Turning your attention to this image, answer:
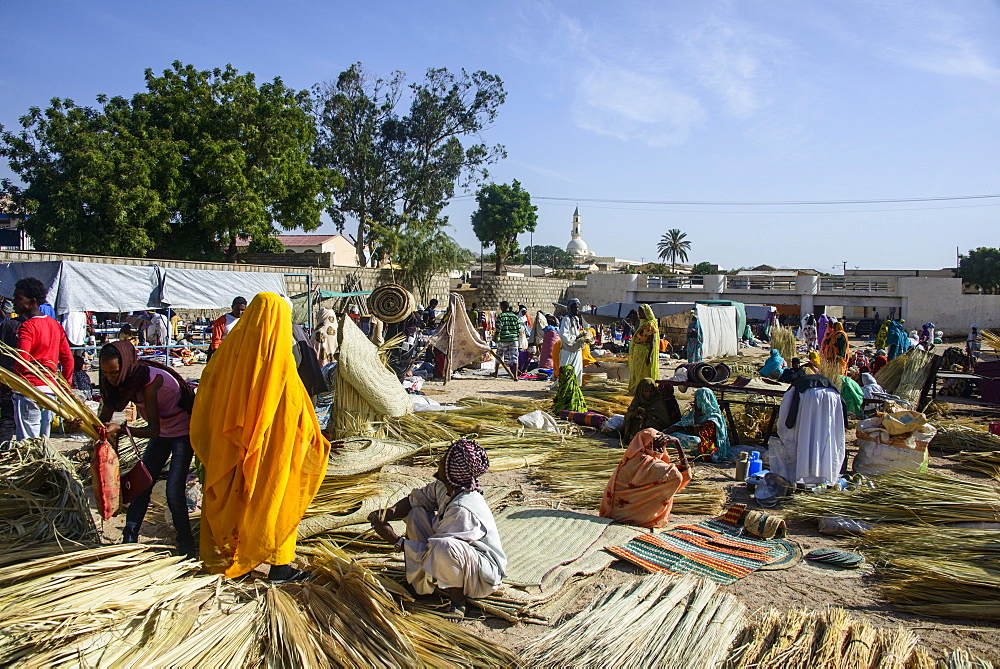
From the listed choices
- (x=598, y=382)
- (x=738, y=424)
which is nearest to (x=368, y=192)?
(x=598, y=382)

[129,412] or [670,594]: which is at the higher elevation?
[129,412]

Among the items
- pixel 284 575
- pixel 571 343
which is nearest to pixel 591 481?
pixel 284 575

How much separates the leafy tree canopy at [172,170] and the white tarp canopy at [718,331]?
41.5 feet

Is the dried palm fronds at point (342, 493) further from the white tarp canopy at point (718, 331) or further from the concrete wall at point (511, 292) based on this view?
the concrete wall at point (511, 292)

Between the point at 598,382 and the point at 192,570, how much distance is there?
8352 millimetres

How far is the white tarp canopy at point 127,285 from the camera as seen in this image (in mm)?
8789

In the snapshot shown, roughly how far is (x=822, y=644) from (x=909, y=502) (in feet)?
7.30

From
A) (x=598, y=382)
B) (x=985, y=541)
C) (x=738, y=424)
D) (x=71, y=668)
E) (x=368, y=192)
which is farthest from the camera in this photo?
→ (x=368, y=192)

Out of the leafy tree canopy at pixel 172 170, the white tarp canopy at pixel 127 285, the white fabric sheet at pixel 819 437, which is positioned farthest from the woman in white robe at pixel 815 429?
the leafy tree canopy at pixel 172 170

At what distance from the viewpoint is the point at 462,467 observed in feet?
10.0

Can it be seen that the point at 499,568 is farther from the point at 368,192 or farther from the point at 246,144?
the point at 368,192

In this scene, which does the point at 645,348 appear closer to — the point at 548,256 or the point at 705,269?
the point at 705,269

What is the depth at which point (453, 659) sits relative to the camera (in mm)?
2654

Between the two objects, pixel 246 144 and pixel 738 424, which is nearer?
pixel 738 424
